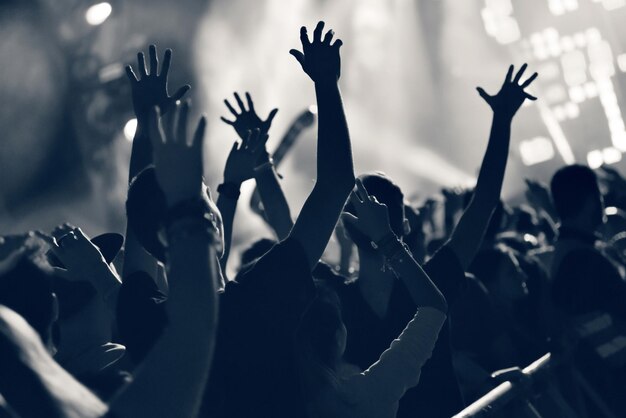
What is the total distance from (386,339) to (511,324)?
6.14 feet

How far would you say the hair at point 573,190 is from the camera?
409cm

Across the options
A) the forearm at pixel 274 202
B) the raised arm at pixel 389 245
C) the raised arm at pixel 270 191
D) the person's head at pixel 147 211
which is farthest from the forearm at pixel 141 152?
the person's head at pixel 147 211

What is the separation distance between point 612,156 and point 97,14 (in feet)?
126

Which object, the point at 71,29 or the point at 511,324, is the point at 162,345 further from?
the point at 71,29

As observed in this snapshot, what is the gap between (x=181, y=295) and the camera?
1686mm

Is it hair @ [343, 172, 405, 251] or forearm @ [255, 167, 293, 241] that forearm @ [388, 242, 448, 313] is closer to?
hair @ [343, 172, 405, 251]

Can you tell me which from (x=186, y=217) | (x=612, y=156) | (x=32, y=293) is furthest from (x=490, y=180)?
(x=612, y=156)

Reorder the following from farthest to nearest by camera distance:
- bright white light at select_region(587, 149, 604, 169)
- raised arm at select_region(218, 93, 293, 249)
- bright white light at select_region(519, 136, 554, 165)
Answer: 1. bright white light at select_region(587, 149, 604, 169)
2. bright white light at select_region(519, 136, 554, 165)
3. raised arm at select_region(218, 93, 293, 249)

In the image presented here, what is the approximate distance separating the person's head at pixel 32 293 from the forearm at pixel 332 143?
83cm

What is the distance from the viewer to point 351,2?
1016 inches

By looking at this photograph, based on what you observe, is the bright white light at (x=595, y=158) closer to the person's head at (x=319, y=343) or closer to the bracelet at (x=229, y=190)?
the bracelet at (x=229, y=190)

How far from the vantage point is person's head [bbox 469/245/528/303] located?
4.77 meters

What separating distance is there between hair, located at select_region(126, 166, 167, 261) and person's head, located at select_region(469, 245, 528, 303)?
3.03 m

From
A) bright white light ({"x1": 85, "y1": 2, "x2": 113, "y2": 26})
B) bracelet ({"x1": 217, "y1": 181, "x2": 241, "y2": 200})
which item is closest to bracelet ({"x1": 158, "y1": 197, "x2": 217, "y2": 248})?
bracelet ({"x1": 217, "y1": 181, "x2": 241, "y2": 200})
